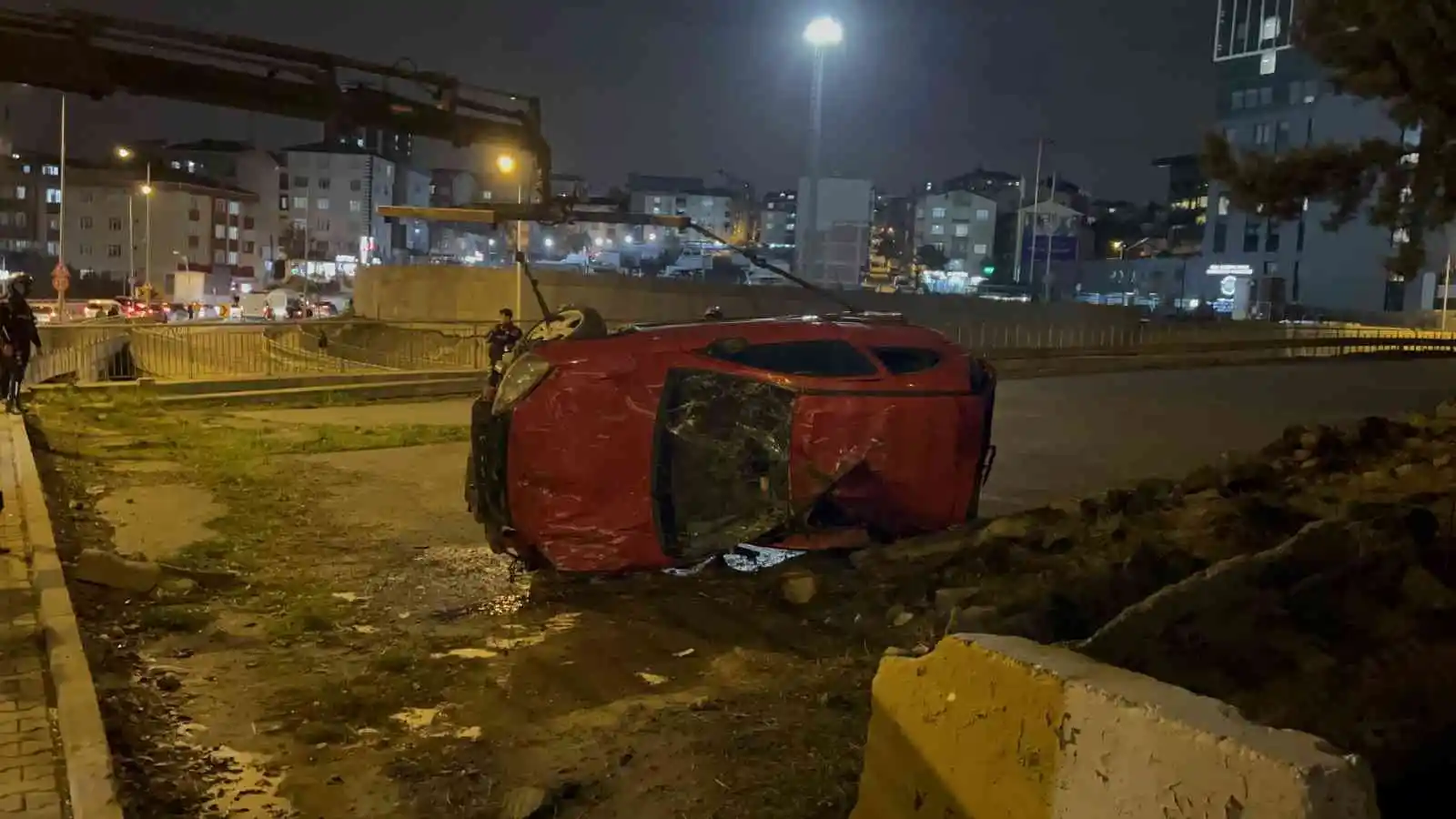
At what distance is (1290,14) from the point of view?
9.77 metres

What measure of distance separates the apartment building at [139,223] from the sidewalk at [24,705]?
74.1 meters

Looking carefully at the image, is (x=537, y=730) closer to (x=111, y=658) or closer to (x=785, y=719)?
(x=785, y=719)

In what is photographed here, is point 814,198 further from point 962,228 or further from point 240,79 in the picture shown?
point 962,228

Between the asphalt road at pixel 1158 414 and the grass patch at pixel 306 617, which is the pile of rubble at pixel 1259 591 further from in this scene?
the grass patch at pixel 306 617

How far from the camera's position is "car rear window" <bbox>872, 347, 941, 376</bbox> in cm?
778

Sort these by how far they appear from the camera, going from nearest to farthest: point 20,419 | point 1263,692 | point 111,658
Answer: point 1263,692 → point 111,658 → point 20,419

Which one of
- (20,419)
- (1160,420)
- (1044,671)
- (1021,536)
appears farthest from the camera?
(1160,420)

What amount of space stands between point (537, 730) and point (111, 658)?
2.47m

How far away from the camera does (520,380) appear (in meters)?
7.07

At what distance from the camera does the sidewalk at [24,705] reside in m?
4.24

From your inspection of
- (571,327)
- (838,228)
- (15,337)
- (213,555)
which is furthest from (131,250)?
(571,327)

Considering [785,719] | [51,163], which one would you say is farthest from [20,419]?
[51,163]

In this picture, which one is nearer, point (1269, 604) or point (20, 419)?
point (1269, 604)

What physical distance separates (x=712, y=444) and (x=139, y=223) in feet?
261
